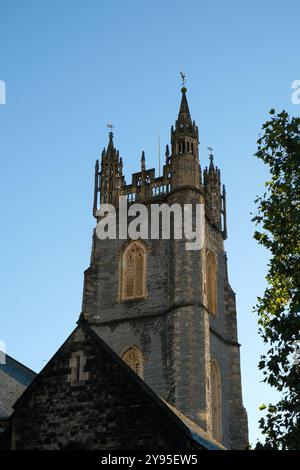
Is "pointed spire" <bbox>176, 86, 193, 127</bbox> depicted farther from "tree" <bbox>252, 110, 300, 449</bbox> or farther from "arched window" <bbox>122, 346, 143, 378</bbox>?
"tree" <bbox>252, 110, 300, 449</bbox>

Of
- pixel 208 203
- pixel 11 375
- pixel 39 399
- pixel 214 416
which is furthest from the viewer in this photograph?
pixel 208 203

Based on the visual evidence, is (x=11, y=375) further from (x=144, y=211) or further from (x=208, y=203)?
(x=208, y=203)

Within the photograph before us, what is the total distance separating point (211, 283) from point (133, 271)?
4.05m

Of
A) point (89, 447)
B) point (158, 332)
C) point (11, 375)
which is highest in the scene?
point (158, 332)

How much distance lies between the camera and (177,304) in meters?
35.3

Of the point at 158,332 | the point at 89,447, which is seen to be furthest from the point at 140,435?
the point at 158,332

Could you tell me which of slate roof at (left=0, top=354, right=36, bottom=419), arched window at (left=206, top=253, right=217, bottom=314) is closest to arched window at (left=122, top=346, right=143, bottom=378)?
arched window at (left=206, top=253, right=217, bottom=314)

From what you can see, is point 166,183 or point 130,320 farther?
point 166,183

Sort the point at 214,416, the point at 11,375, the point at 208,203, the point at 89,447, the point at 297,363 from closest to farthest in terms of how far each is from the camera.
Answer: the point at 297,363 → the point at 89,447 → the point at 11,375 → the point at 214,416 → the point at 208,203

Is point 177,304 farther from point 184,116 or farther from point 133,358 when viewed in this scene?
point 184,116

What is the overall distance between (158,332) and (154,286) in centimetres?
250

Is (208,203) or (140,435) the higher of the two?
(208,203)

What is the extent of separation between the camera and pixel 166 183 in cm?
4038

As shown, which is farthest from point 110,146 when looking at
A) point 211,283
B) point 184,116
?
point 211,283
